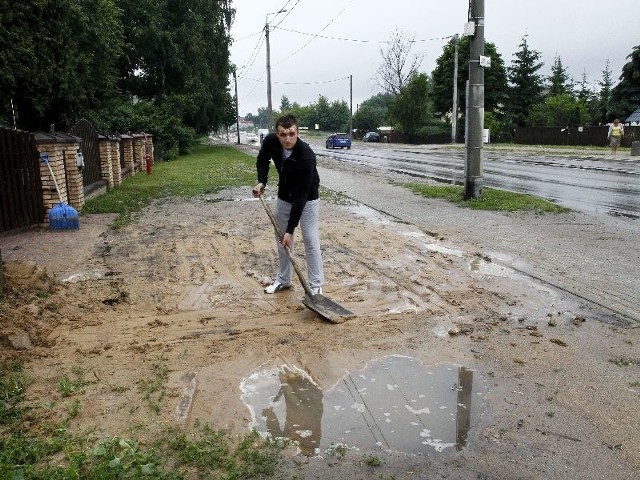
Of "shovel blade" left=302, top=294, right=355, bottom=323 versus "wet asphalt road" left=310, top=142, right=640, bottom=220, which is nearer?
"shovel blade" left=302, top=294, right=355, bottom=323

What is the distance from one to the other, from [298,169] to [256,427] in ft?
7.98

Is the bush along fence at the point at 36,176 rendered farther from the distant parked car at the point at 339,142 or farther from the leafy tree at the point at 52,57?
the distant parked car at the point at 339,142

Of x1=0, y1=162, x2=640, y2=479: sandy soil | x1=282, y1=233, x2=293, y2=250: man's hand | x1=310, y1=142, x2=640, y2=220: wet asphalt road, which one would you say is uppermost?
x1=282, y1=233, x2=293, y2=250: man's hand

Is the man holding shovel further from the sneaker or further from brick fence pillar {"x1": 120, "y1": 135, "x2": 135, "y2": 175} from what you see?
brick fence pillar {"x1": 120, "y1": 135, "x2": 135, "y2": 175}

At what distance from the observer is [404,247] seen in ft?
24.7

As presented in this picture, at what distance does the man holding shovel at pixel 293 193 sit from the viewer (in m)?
4.97

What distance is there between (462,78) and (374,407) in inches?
2120

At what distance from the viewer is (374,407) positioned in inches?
136

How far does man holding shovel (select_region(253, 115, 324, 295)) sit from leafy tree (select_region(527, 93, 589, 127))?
44.5 m

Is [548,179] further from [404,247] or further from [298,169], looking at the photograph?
[298,169]

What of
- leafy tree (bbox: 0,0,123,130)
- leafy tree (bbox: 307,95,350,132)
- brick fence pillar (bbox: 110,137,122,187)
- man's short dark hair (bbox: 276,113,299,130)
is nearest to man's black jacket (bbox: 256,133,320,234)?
man's short dark hair (bbox: 276,113,299,130)

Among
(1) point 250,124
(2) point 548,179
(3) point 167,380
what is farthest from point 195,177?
(1) point 250,124

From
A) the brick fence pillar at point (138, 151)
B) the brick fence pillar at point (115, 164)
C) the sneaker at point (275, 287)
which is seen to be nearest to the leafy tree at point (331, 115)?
the brick fence pillar at point (138, 151)

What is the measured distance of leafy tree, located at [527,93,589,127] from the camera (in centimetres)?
4619
